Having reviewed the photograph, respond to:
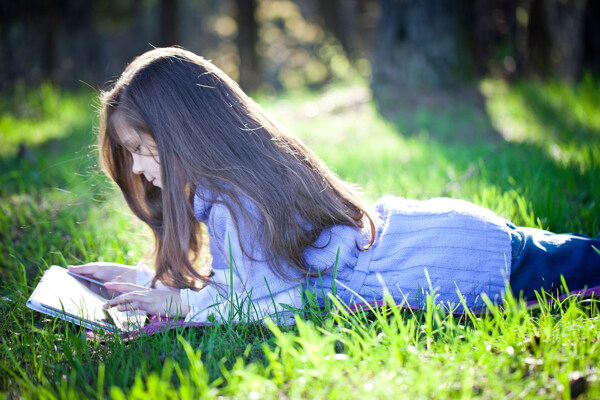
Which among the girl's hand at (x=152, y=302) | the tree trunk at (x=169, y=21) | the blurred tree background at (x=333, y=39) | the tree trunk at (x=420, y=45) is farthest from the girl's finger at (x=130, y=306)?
the tree trunk at (x=169, y=21)

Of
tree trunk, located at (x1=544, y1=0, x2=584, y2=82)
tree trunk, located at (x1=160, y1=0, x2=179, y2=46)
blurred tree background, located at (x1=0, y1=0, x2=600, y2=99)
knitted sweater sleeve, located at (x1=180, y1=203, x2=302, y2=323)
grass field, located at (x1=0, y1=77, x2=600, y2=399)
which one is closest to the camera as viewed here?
grass field, located at (x1=0, y1=77, x2=600, y2=399)

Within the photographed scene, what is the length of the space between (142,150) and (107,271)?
2.12ft

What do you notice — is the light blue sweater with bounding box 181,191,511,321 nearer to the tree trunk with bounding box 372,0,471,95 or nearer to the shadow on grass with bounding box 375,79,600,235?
the shadow on grass with bounding box 375,79,600,235

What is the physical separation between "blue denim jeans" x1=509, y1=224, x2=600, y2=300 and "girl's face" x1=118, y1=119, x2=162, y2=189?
148cm

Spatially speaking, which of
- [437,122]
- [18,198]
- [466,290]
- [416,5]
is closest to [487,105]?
[437,122]

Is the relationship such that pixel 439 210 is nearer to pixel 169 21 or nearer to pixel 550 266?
pixel 550 266

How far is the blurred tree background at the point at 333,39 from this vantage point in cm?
605

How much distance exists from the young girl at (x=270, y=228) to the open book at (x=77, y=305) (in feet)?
0.21

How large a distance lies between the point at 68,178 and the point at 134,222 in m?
1.39

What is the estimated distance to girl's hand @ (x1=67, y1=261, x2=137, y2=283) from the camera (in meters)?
2.24

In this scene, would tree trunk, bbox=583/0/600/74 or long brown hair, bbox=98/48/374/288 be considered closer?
long brown hair, bbox=98/48/374/288

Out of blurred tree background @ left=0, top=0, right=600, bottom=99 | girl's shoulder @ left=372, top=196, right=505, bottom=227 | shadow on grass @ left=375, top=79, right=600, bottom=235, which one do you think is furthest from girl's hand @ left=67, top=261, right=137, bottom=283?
shadow on grass @ left=375, top=79, right=600, bottom=235

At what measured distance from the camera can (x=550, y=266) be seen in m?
1.93

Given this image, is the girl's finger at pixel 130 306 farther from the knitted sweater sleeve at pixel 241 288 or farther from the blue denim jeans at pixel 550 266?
the blue denim jeans at pixel 550 266
